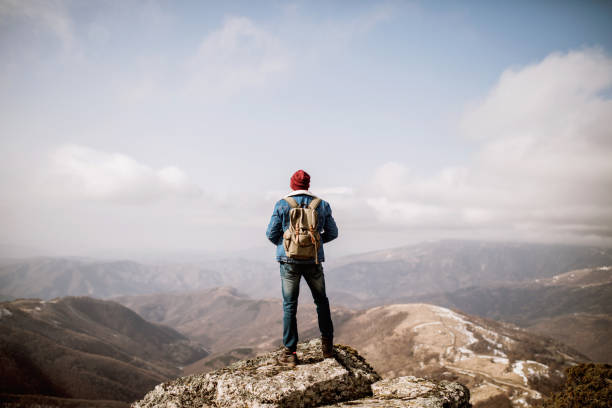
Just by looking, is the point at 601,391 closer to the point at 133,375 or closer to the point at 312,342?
the point at 312,342

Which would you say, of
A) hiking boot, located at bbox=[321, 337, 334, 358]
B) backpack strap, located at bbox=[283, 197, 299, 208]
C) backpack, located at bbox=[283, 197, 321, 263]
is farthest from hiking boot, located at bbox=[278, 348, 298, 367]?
backpack strap, located at bbox=[283, 197, 299, 208]

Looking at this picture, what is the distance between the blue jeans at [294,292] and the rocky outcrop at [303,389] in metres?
0.94

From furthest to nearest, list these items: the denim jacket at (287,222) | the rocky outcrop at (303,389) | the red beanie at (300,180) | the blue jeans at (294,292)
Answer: the red beanie at (300,180) → the denim jacket at (287,222) → the blue jeans at (294,292) → the rocky outcrop at (303,389)

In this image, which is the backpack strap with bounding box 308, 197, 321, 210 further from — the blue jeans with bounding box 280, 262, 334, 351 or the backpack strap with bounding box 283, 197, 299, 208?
the blue jeans with bounding box 280, 262, 334, 351

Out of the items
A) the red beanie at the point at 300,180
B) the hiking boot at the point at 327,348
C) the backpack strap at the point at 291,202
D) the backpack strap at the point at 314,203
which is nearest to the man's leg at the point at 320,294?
the hiking boot at the point at 327,348

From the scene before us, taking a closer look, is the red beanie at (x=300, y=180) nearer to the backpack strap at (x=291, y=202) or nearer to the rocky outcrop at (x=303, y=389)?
the backpack strap at (x=291, y=202)

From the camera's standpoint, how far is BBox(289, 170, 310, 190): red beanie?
29.2 ft

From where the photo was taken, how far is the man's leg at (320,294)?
8297mm

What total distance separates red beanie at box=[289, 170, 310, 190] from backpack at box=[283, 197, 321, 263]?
957 mm

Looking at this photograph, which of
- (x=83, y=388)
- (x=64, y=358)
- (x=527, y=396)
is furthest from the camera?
(x=64, y=358)

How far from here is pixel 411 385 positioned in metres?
8.67

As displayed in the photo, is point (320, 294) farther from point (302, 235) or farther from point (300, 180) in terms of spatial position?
point (300, 180)

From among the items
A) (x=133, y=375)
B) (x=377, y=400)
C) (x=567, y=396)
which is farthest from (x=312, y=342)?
(x=133, y=375)

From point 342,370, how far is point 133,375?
799ft
